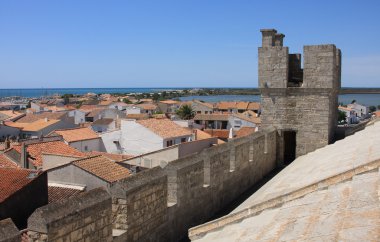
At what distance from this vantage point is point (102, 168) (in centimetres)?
1703

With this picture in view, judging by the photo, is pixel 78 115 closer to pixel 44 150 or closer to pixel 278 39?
pixel 44 150

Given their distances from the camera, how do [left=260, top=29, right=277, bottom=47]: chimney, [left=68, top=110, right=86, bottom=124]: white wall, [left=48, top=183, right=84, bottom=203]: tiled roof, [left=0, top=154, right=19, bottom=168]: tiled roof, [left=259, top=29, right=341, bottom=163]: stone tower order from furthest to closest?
[left=68, top=110, right=86, bottom=124]: white wall, [left=0, top=154, right=19, bottom=168]: tiled roof, [left=48, top=183, right=84, bottom=203]: tiled roof, [left=260, top=29, right=277, bottom=47]: chimney, [left=259, top=29, right=341, bottom=163]: stone tower

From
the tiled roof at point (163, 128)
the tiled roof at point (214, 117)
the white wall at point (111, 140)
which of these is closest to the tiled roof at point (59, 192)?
the tiled roof at point (163, 128)

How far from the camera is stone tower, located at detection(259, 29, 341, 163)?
41.4ft

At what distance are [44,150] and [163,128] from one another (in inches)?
431

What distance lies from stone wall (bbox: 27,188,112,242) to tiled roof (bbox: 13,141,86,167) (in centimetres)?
1972

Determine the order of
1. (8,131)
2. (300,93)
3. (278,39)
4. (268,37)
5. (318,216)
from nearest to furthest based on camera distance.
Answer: (318,216)
(300,93)
(268,37)
(278,39)
(8,131)

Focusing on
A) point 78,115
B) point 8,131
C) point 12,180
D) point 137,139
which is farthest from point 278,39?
point 78,115

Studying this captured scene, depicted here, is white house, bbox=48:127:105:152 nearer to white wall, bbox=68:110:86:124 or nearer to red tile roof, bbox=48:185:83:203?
red tile roof, bbox=48:185:83:203

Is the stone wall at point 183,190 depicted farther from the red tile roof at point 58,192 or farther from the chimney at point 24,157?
the chimney at point 24,157

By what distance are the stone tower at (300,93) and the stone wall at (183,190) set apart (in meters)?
1.91

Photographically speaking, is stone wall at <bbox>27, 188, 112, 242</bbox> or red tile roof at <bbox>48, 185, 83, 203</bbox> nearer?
stone wall at <bbox>27, 188, 112, 242</bbox>

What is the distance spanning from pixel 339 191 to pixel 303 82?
327 inches

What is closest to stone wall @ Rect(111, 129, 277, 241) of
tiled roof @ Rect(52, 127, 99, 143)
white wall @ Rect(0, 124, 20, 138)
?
tiled roof @ Rect(52, 127, 99, 143)
